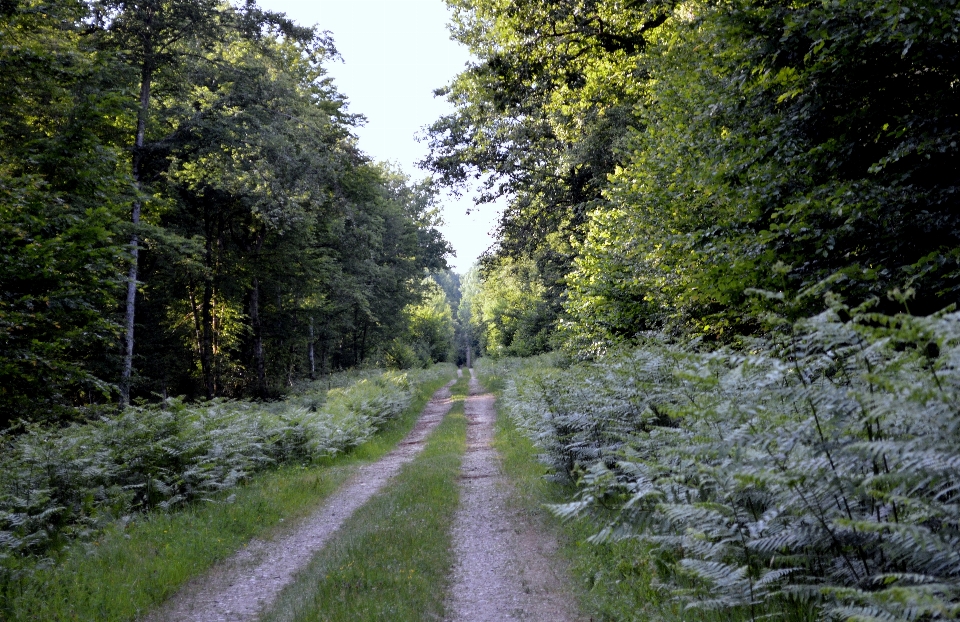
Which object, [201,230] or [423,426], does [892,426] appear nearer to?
[423,426]

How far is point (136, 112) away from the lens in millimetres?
18609

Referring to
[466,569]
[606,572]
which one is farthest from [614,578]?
[466,569]

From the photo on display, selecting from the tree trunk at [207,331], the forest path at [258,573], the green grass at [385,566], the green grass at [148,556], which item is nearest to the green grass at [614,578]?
the green grass at [385,566]

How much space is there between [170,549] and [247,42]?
1997cm

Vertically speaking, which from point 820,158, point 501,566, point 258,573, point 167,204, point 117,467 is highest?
point 167,204

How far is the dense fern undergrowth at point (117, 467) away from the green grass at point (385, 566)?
3.14 metres

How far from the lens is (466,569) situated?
7.02m

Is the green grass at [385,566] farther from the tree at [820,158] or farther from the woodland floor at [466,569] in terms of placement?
the tree at [820,158]

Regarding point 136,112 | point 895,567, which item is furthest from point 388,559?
point 136,112

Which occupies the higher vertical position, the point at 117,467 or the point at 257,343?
the point at 257,343

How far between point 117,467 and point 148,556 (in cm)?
319

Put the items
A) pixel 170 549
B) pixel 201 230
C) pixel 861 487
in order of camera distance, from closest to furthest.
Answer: pixel 861 487, pixel 170 549, pixel 201 230

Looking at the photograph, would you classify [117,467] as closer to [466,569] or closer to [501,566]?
[466,569]

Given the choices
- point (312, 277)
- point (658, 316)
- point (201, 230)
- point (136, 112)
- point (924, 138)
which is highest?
point (136, 112)
